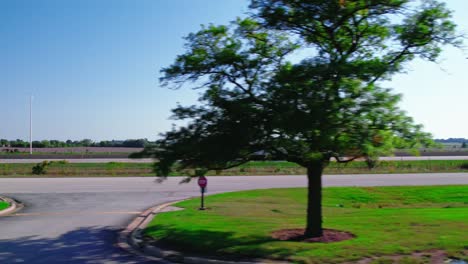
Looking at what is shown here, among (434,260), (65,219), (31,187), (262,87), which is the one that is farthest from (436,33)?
(31,187)

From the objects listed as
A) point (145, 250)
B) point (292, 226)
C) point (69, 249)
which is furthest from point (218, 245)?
point (69, 249)

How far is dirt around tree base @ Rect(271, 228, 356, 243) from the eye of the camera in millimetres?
11023

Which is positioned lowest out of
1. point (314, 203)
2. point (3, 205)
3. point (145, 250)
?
point (145, 250)

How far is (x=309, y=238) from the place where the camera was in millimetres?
11188

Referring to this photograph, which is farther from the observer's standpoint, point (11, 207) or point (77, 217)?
point (11, 207)

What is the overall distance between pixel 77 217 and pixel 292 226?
760 cm

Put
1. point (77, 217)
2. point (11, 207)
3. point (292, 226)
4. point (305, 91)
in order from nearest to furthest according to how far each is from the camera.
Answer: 1. point (305, 91)
2. point (292, 226)
3. point (77, 217)
4. point (11, 207)

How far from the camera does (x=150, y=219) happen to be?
15180mm

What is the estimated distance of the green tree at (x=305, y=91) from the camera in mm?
9734

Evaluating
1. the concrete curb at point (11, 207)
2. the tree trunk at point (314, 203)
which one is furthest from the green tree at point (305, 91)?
the concrete curb at point (11, 207)

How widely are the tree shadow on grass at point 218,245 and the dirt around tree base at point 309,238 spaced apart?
0.47m

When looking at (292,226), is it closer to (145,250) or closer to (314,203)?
(314,203)

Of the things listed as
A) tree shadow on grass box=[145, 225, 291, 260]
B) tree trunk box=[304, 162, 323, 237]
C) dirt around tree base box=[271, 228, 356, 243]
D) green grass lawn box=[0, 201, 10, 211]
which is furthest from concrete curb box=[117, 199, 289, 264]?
green grass lawn box=[0, 201, 10, 211]

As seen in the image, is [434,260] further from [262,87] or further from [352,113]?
[262,87]
